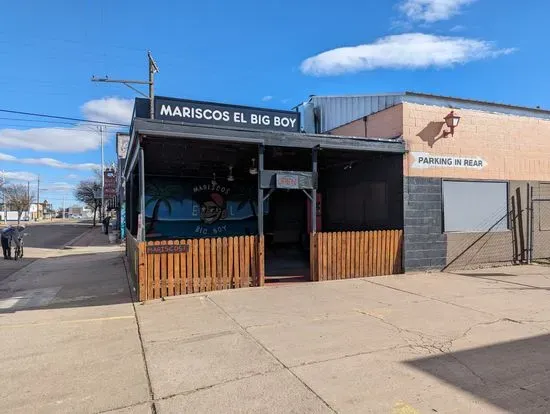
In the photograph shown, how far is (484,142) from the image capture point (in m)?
12.3

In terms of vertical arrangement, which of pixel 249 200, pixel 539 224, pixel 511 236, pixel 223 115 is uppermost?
pixel 223 115

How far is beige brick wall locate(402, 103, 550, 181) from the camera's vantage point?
11320mm

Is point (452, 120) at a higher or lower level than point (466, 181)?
higher

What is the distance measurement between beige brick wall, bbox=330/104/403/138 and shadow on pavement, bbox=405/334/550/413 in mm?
6940

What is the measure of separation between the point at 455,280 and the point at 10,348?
8.79 m

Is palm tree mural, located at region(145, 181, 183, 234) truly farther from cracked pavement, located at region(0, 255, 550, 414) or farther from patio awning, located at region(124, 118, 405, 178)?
cracked pavement, located at region(0, 255, 550, 414)

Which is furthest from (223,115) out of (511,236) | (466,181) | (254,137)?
(511,236)

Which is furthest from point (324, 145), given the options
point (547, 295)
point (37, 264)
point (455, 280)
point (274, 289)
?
point (37, 264)

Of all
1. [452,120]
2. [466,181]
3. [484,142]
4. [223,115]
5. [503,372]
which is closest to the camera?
[503,372]

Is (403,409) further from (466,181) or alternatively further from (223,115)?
(223,115)

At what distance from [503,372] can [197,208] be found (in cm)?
Answer: 1393

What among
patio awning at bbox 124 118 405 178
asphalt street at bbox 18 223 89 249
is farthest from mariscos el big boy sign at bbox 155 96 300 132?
asphalt street at bbox 18 223 89 249

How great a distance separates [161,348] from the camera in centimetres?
557

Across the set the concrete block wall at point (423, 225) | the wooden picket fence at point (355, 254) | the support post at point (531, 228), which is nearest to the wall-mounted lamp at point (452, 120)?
the concrete block wall at point (423, 225)
